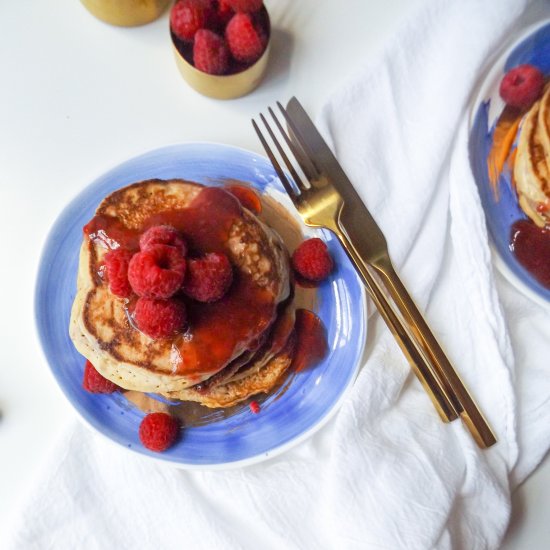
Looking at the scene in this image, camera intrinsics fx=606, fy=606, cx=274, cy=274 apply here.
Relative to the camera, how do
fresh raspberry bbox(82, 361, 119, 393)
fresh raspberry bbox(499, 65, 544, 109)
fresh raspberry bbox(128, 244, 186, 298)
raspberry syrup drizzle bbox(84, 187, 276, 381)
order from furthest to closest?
fresh raspberry bbox(499, 65, 544, 109) < fresh raspberry bbox(82, 361, 119, 393) < raspberry syrup drizzle bbox(84, 187, 276, 381) < fresh raspberry bbox(128, 244, 186, 298)

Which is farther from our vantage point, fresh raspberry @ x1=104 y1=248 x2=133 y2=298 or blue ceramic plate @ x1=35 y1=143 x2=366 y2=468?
blue ceramic plate @ x1=35 y1=143 x2=366 y2=468

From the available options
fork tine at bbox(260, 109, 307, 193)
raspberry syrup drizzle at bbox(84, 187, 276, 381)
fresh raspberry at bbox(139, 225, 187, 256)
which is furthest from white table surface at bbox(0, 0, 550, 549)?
fresh raspberry at bbox(139, 225, 187, 256)

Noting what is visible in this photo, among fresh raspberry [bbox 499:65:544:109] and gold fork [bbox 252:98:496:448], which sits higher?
fresh raspberry [bbox 499:65:544:109]

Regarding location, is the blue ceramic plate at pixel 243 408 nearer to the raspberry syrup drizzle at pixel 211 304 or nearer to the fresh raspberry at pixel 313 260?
the fresh raspberry at pixel 313 260

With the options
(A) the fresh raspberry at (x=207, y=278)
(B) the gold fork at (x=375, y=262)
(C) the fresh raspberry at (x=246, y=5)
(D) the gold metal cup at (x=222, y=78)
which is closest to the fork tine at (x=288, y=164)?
(B) the gold fork at (x=375, y=262)

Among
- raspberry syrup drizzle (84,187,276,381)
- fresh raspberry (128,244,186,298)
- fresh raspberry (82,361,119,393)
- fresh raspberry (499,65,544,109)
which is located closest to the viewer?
fresh raspberry (128,244,186,298)

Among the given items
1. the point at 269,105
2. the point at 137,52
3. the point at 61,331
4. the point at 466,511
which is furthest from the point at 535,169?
the point at 61,331

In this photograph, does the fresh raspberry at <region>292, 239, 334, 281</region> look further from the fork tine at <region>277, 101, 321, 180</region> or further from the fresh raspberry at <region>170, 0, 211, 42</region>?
→ the fresh raspberry at <region>170, 0, 211, 42</region>
